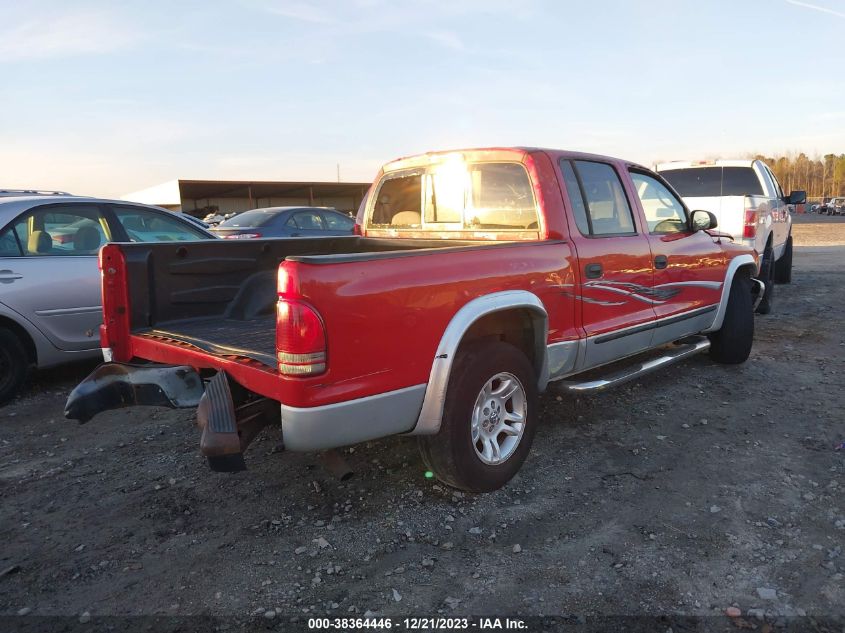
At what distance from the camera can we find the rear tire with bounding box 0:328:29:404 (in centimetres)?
486

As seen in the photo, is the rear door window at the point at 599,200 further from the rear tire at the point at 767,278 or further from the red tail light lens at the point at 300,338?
the rear tire at the point at 767,278

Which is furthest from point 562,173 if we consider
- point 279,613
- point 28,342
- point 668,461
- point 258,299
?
point 28,342

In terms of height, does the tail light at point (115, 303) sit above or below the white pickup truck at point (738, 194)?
below

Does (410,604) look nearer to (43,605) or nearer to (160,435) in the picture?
(43,605)

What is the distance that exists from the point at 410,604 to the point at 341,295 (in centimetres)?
129

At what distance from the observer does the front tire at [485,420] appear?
3.07 metres

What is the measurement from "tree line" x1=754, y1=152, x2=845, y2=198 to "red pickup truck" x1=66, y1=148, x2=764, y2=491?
5162 inches

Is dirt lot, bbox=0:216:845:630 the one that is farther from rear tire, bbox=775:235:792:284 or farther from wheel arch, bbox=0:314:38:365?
rear tire, bbox=775:235:792:284

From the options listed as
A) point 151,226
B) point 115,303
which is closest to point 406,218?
point 115,303

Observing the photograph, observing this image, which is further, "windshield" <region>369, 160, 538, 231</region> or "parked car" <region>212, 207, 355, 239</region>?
"parked car" <region>212, 207, 355, 239</region>

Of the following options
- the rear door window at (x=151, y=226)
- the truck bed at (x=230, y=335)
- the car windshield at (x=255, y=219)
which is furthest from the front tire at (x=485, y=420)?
the car windshield at (x=255, y=219)

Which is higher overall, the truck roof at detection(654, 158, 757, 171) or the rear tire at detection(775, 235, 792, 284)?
the truck roof at detection(654, 158, 757, 171)

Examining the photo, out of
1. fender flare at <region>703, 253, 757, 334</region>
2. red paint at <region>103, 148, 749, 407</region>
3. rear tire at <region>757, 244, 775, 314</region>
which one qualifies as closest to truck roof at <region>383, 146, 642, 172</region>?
red paint at <region>103, 148, 749, 407</region>

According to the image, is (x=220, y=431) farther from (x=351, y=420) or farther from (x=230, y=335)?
(x=230, y=335)
